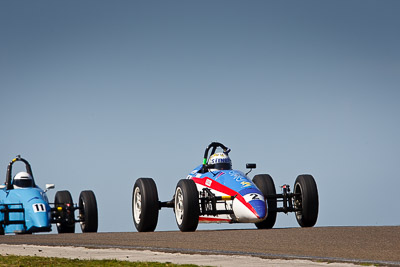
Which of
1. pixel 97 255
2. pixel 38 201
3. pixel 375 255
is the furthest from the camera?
pixel 38 201

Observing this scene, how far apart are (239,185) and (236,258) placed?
1008 cm

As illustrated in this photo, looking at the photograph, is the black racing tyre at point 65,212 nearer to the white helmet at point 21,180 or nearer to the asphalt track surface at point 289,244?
the white helmet at point 21,180

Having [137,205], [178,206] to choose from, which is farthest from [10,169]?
[178,206]

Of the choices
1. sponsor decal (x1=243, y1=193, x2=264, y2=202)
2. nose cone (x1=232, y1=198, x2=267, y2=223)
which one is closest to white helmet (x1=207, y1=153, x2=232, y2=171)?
nose cone (x1=232, y1=198, x2=267, y2=223)

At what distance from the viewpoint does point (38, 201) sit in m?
28.2

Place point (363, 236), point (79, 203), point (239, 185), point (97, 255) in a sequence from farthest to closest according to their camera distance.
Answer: point (79, 203) < point (239, 185) < point (363, 236) < point (97, 255)

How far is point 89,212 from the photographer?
29.7 metres

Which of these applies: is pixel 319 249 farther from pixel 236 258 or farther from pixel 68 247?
pixel 68 247

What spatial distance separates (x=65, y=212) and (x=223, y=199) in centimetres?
958

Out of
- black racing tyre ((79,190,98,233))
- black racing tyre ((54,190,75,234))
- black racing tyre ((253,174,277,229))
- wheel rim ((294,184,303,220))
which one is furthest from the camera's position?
black racing tyre ((54,190,75,234))

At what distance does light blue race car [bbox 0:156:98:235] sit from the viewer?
91.5 feet

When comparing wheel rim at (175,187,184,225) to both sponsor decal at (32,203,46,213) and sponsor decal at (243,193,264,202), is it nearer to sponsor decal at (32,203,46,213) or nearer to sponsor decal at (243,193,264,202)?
sponsor decal at (243,193,264,202)

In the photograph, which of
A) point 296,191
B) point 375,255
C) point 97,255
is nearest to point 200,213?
point 296,191

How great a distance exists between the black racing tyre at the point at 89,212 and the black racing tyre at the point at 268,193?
263 inches
